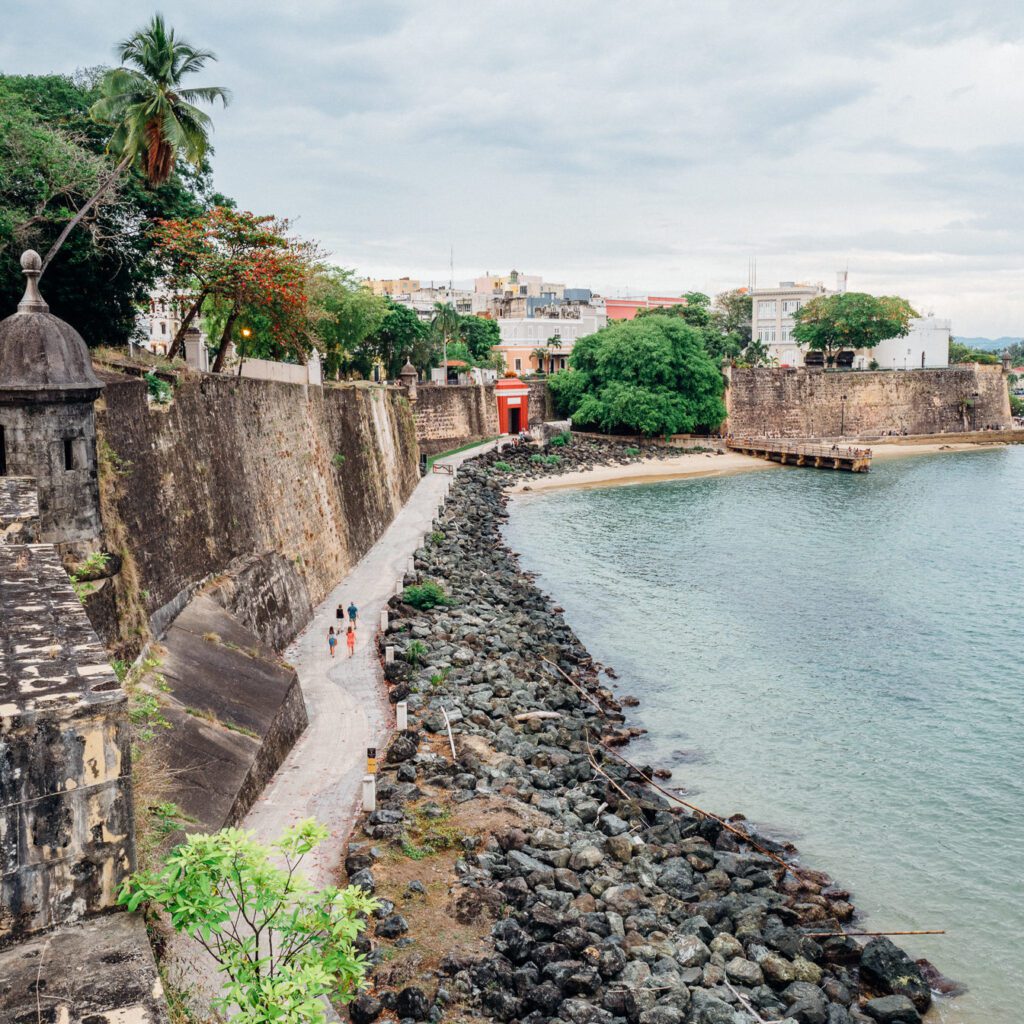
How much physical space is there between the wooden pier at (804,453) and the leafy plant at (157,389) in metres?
59.3

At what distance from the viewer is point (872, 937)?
1398cm

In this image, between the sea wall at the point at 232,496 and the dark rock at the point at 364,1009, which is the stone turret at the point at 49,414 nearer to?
the sea wall at the point at 232,496

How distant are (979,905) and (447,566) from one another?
20.9 m

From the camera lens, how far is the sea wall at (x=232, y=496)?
16438 millimetres

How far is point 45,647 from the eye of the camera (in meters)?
7.32

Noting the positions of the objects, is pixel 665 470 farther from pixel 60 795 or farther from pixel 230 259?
pixel 60 795

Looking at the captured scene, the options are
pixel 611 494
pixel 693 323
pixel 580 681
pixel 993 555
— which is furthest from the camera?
pixel 693 323

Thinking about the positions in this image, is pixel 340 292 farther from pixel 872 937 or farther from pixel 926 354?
pixel 926 354

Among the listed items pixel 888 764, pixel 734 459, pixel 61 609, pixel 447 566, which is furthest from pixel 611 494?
pixel 61 609

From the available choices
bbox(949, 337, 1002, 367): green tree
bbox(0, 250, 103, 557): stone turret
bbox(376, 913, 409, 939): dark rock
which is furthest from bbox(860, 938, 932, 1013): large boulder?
bbox(949, 337, 1002, 367): green tree

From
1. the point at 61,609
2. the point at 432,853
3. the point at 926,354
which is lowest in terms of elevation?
the point at 432,853

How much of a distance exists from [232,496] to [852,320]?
250ft

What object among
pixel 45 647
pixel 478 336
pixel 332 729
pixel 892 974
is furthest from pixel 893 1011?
pixel 478 336

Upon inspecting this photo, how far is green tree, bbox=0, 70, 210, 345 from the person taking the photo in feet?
65.7
